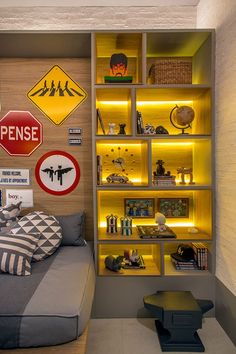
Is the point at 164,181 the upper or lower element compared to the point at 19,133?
lower

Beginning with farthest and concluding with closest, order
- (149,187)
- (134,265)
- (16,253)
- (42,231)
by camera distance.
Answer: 1. (134,265)
2. (149,187)
3. (42,231)
4. (16,253)

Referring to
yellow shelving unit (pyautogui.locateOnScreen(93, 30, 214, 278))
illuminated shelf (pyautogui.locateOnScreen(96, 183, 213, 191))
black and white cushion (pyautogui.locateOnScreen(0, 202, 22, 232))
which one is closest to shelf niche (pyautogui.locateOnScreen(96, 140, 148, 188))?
yellow shelving unit (pyautogui.locateOnScreen(93, 30, 214, 278))

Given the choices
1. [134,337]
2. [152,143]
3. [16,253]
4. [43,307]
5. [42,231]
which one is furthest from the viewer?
[152,143]

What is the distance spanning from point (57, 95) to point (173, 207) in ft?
5.17

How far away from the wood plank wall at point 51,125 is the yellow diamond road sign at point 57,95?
1.5 inches

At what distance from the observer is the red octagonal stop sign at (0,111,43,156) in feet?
9.82

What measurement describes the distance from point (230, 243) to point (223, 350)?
740 mm

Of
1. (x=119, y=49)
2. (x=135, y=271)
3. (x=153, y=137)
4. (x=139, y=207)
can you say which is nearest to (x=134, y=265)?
(x=135, y=271)

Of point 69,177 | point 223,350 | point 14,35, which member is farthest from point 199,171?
point 14,35

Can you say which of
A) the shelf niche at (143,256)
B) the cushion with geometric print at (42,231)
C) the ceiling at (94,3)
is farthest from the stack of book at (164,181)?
the ceiling at (94,3)

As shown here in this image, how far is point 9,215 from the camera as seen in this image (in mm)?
2697

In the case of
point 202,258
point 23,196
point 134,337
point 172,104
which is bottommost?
point 134,337

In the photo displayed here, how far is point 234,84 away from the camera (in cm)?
221

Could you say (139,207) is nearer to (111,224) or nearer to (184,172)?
(111,224)
